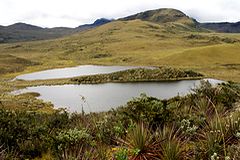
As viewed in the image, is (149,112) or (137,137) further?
(149,112)

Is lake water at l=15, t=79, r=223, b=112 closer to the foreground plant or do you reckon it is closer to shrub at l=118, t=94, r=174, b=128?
shrub at l=118, t=94, r=174, b=128

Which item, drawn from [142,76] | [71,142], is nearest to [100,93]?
[142,76]

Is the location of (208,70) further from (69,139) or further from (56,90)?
(69,139)

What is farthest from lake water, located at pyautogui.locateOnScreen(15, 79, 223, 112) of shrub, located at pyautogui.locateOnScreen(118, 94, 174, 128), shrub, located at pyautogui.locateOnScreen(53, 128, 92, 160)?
shrub, located at pyautogui.locateOnScreen(53, 128, 92, 160)

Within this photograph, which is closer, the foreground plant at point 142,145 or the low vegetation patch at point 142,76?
the foreground plant at point 142,145

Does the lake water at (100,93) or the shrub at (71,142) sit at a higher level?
the shrub at (71,142)

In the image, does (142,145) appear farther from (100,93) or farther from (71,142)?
(100,93)

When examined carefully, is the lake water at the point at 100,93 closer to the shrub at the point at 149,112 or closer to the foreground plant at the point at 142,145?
the shrub at the point at 149,112

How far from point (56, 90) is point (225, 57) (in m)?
46.4

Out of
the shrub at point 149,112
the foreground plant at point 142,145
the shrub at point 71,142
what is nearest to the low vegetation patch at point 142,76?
the shrub at point 149,112

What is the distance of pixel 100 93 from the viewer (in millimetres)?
45219

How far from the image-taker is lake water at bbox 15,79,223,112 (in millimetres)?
37344

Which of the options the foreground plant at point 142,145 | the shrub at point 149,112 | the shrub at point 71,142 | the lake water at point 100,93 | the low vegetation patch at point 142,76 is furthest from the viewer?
the low vegetation patch at point 142,76

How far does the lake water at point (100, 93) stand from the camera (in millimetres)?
37344
